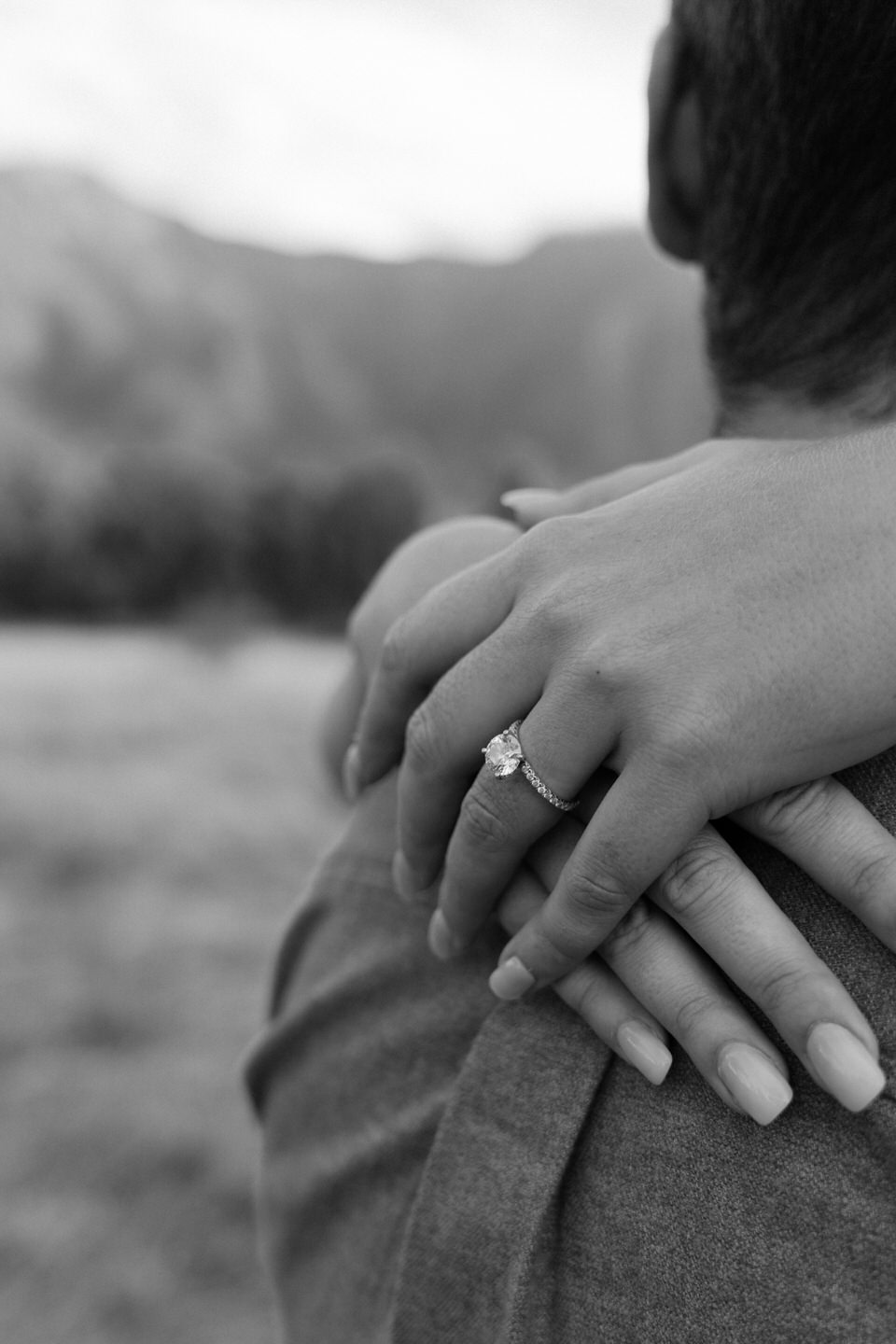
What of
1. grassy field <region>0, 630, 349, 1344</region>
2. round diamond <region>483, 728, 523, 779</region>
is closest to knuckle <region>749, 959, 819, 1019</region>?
round diamond <region>483, 728, 523, 779</region>

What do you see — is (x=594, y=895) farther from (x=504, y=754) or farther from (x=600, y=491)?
(x=600, y=491)

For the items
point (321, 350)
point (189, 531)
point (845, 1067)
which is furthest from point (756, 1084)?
point (321, 350)

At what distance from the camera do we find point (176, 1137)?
243 cm

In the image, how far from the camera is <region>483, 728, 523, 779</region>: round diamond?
0.72m

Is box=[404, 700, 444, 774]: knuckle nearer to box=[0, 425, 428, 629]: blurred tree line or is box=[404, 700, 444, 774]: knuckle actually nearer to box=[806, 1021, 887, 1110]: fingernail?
box=[806, 1021, 887, 1110]: fingernail

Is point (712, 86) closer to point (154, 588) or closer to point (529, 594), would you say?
point (529, 594)

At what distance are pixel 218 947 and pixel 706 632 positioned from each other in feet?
8.93

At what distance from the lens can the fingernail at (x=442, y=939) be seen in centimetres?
79

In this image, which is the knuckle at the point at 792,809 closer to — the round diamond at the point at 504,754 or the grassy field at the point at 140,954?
the round diamond at the point at 504,754

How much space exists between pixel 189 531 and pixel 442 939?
13.8ft

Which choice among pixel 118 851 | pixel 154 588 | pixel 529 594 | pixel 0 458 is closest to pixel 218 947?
pixel 118 851

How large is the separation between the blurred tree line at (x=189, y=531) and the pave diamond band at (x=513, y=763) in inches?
158

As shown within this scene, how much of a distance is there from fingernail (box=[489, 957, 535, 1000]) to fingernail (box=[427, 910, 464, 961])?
0.22 ft

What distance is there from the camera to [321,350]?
17.1 feet
